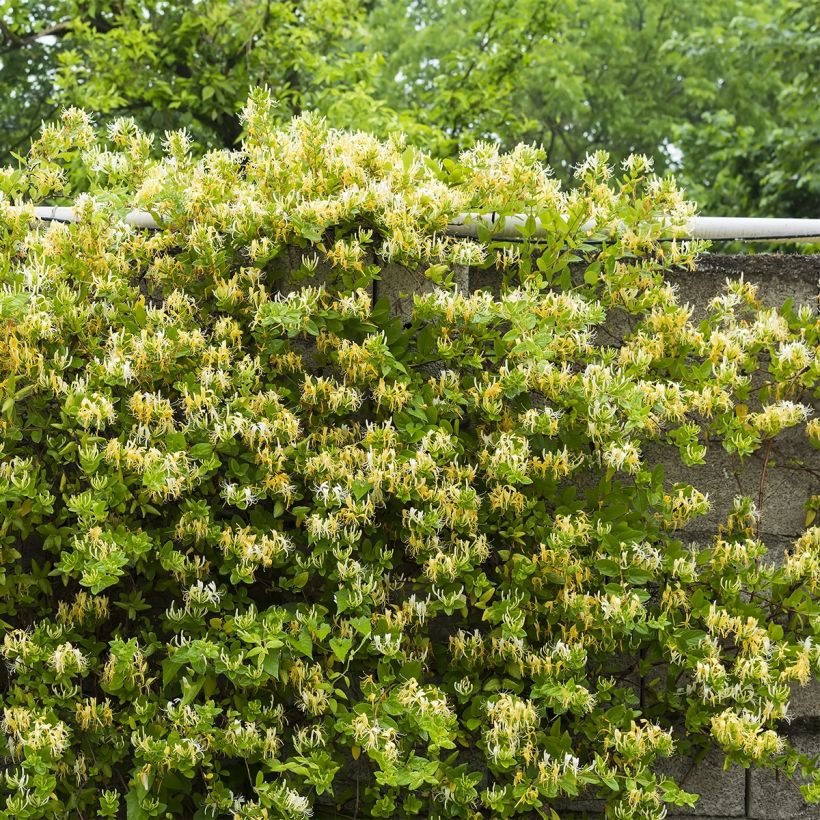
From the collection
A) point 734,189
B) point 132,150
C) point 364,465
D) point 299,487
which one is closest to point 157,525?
point 299,487

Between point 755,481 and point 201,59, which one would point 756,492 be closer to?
point 755,481

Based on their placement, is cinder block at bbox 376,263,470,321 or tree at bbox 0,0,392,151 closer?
cinder block at bbox 376,263,470,321

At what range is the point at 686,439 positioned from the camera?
9.18 feet

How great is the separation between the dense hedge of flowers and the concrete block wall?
3.7 inches

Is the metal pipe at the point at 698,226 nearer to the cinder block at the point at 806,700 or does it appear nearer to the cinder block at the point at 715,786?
the cinder block at the point at 806,700

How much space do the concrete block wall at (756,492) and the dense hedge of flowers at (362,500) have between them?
0.31ft

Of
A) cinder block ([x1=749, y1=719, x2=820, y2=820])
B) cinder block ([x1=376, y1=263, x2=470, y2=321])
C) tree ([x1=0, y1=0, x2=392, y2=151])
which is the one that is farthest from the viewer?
tree ([x1=0, y1=0, x2=392, y2=151])

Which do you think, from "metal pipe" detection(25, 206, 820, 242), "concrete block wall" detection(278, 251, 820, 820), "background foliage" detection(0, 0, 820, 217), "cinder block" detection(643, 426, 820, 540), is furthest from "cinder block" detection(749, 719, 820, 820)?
"background foliage" detection(0, 0, 820, 217)

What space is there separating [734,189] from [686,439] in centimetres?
991

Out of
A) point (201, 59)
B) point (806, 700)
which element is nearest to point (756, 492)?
point (806, 700)

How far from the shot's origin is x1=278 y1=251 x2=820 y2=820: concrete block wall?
2986 millimetres

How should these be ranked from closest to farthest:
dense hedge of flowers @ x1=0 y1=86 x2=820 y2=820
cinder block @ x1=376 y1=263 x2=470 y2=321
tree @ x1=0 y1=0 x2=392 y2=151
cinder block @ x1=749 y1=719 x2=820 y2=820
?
dense hedge of flowers @ x1=0 y1=86 x2=820 y2=820 < cinder block @ x1=376 y1=263 x2=470 y2=321 < cinder block @ x1=749 y1=719 x2=820 y2=820 < tree @ x1=0 y1=0 x2=392 y2=151

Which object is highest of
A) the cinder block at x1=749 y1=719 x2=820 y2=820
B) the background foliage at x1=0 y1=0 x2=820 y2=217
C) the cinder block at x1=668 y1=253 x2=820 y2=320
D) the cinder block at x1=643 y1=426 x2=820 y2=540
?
the background foliage at x1=0 y1=0 x2=820 y2=217

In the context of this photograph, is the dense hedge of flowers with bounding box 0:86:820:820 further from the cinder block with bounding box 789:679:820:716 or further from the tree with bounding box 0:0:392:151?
the tree with bounding box 0:0:392:151
